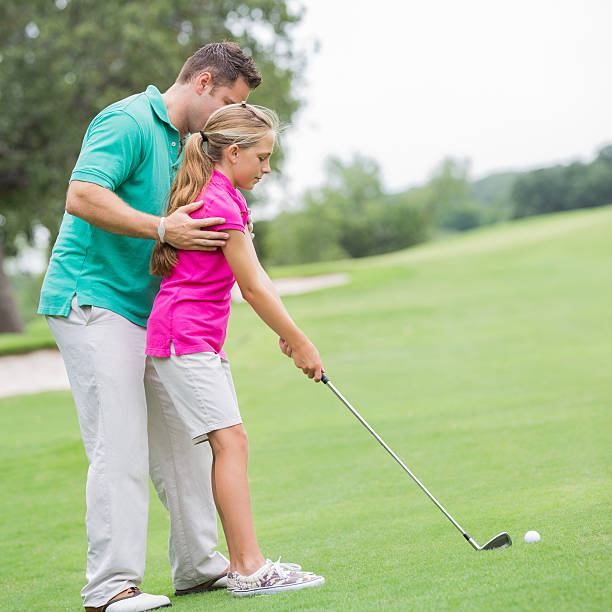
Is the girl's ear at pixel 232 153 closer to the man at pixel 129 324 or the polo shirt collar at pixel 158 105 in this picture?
the man at pixel 129 324

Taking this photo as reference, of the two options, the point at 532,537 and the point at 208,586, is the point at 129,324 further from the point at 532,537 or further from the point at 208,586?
the point at 532,537

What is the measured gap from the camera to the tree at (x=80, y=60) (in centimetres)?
1684

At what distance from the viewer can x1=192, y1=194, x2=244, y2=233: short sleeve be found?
329 cm

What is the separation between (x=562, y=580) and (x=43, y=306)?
7.03 feet

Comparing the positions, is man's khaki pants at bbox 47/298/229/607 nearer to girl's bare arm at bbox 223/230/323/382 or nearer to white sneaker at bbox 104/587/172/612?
white sneaker at bbox 104/587/172/612

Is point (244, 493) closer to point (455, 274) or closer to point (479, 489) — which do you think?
point (479, 489)

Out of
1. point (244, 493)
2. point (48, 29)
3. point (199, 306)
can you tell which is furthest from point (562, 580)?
point (48, 29)

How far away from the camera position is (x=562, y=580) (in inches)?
106

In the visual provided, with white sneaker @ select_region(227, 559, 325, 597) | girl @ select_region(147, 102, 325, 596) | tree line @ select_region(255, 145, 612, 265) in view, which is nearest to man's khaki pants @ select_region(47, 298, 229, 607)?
girl @ select_region(147, 102, 325, 596)

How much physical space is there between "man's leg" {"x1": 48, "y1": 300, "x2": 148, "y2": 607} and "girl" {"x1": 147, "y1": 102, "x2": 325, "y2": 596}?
0.58 feet

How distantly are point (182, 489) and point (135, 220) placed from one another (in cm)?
116

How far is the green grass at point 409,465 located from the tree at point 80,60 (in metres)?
5.57

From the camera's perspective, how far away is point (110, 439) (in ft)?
11.1

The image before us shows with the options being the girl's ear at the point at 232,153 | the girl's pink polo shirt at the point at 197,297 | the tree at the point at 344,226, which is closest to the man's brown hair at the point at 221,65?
the girl's ear at the point at 232,153
